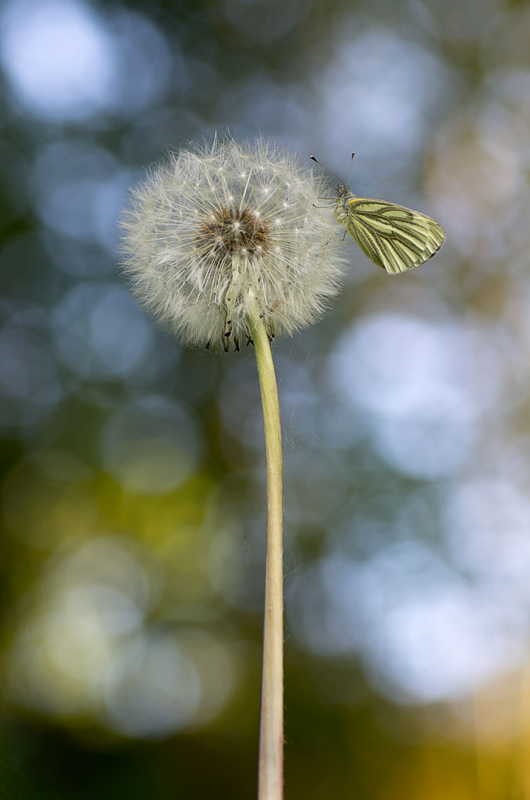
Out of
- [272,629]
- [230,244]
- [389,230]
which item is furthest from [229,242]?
[272,629]

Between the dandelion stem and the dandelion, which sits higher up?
the dandelion

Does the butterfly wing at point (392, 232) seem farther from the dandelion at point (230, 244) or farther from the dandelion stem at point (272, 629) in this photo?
the dandelion stem at point (272, 629)

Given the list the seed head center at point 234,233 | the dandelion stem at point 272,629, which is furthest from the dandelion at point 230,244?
the dandelion stem at point 272,629

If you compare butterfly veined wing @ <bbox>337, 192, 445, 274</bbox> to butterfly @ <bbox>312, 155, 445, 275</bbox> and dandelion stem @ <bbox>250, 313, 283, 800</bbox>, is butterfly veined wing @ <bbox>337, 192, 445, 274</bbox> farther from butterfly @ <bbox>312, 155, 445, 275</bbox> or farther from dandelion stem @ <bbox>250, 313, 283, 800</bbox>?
dandelion stem @ <bbox>250, 313, 283, 800</bbox>

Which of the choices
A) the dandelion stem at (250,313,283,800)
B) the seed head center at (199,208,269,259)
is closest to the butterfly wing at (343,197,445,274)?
the seed head center at (199,208,269,259)

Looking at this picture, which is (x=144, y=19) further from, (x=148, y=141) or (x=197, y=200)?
(x=197, y=200)

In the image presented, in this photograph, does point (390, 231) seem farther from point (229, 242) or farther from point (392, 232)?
point (229, 242)

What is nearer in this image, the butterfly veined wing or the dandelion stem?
the dandelion stem
